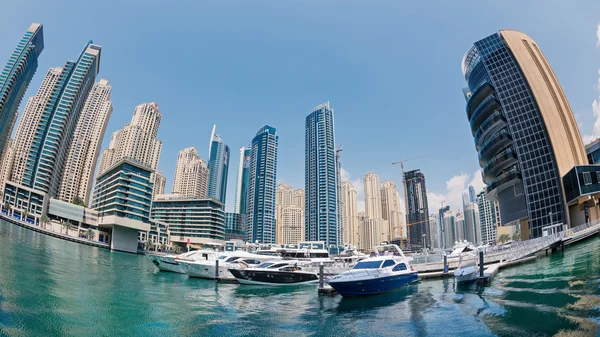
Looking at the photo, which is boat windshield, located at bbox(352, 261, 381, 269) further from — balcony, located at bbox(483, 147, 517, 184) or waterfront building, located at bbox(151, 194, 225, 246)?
waterfront building, located at bbox(151, 194, 225, 246)

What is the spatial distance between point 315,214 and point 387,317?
182453 millimetres

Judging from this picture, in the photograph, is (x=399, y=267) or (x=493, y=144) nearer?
(x=399, y=267)

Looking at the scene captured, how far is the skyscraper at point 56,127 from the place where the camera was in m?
147

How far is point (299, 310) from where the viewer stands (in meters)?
20.5

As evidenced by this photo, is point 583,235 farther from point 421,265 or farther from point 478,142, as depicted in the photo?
point 478,142

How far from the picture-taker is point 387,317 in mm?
18047

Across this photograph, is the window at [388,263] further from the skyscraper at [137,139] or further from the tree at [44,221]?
the skyscraper at [137,139]

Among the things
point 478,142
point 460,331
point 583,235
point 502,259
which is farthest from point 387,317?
point 478,142

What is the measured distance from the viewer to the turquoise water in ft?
45.8

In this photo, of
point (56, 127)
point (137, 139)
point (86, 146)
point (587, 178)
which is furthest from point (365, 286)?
point (86, 146)

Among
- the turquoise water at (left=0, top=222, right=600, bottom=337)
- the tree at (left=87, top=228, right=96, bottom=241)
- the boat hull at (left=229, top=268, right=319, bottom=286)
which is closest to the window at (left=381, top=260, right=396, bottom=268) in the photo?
the turquoise water at (left=0, top=222, right=600, bottom=337)

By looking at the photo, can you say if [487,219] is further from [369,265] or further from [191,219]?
[369,265]

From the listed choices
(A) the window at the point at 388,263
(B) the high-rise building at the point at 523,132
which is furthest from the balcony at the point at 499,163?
(A) the window at the point at 388,263

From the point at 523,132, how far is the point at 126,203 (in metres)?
123
